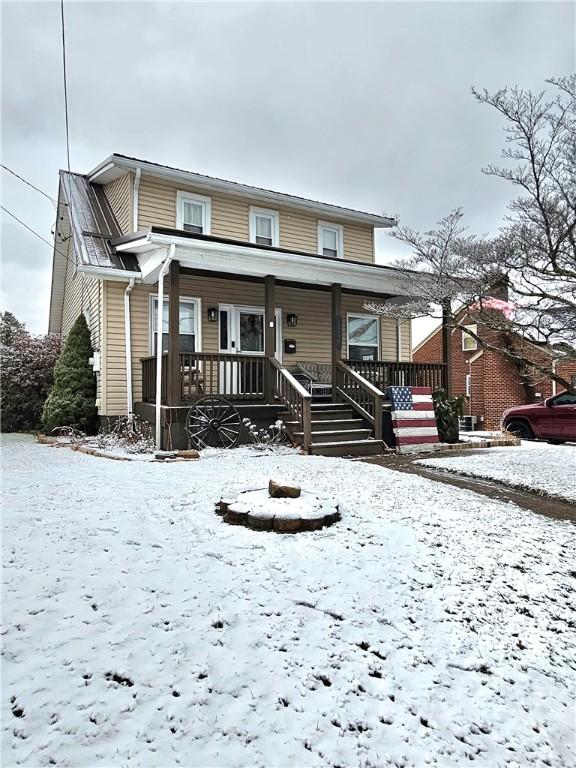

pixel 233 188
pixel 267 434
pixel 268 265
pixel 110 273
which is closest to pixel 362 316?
pixel 268 265

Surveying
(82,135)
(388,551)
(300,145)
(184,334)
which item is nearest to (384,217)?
(300,145)

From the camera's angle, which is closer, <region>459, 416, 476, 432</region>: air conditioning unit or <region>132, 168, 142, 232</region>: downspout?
<region>132, 168, 142, 232</region>: downspout

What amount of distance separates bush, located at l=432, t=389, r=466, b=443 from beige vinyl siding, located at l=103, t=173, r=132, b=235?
756 centimetres

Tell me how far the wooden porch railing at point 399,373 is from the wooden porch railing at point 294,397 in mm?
1583

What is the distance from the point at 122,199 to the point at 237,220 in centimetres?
271

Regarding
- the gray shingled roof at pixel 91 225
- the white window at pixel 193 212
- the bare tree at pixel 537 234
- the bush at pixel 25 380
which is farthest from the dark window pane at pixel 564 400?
the bush at pixel 25 380

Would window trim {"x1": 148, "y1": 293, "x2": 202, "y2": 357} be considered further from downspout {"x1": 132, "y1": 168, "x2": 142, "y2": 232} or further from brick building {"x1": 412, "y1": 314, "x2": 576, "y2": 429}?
brick building {"x1": 412, "y1": 314, "x2": 576, "y2": 429}

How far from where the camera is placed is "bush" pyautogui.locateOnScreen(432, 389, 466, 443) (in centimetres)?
896

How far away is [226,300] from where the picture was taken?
10.4 meters

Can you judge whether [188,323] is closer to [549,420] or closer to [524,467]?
[524,467]

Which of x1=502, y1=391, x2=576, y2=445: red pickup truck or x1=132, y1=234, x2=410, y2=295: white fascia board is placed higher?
x1=132, y1=234, x2=410, y2=295: white fascia board

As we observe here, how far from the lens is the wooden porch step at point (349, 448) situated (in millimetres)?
7418

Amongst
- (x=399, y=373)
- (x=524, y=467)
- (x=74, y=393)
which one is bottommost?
(x=524, y=467)

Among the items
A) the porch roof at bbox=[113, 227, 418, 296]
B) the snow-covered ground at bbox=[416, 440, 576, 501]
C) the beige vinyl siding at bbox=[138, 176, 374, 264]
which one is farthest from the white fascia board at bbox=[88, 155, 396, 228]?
the snow-covered ground at bbox=[416, 440, 576, 501]
